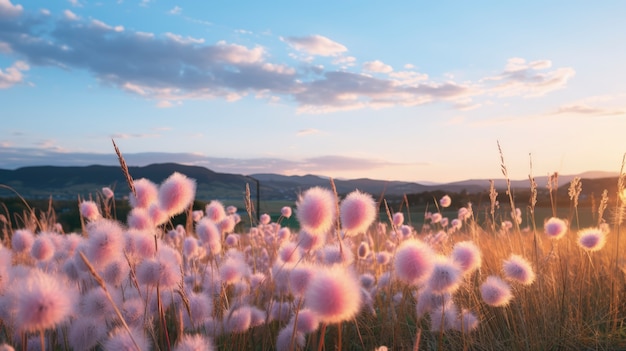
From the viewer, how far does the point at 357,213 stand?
76.2 inches

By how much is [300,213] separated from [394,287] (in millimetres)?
2902

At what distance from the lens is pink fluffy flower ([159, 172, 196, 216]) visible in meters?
2.20

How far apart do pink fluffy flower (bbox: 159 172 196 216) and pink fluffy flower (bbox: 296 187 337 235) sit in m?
0.59

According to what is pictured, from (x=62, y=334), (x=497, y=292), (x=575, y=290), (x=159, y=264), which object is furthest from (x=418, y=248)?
(x=575, y=290)

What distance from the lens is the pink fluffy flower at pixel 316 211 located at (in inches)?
73.7

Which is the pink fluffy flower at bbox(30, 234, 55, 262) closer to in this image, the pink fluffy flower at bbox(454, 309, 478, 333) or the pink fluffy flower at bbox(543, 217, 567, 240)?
the pink fluffy flower at bbox(454, 309, 478, 333)

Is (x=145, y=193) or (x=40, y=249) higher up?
(x=145, y=193)

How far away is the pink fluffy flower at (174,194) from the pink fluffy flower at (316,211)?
0.59 m

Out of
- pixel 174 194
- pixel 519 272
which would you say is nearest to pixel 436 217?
pixel 519 272

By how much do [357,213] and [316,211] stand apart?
0.56 ft

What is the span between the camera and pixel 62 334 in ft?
8.36

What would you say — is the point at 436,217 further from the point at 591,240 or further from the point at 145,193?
the point at 145,193

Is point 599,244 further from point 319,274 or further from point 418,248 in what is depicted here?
point 319,274

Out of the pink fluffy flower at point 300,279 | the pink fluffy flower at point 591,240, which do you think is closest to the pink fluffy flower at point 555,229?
the pink fluffy flower at point 591,240
